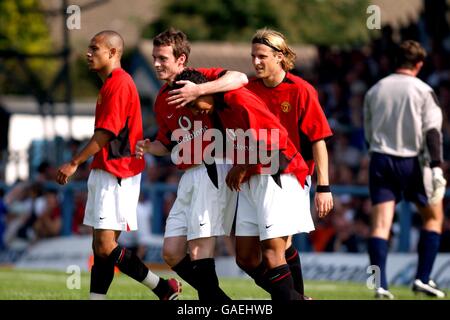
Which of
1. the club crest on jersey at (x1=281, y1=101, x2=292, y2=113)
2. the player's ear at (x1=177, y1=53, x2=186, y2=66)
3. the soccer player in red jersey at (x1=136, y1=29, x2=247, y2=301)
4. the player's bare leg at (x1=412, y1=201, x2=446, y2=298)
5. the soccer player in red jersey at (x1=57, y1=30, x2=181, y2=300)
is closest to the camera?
the soccer player in red jersey at (x1=136, y1=29, x2=247, y2=301)

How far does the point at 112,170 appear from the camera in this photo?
9.72m

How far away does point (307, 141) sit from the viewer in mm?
9555

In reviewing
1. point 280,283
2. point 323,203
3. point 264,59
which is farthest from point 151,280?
point 264,59

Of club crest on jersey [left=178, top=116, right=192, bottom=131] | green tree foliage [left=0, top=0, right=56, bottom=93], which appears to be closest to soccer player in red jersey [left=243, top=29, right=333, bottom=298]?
club crest on jersey [left=178, top=116, right=192, bottom=131]

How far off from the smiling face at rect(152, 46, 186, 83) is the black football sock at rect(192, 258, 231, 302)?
135cm

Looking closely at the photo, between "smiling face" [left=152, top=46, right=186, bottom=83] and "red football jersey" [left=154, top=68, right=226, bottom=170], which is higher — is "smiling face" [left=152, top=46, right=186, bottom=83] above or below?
above

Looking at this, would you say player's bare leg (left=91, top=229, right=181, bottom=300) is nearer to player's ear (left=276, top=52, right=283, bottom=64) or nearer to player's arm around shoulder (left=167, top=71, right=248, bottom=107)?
player's arm around shoulder (left=167, top=71, right=248, bottom=107)

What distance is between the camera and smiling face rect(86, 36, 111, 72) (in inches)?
383

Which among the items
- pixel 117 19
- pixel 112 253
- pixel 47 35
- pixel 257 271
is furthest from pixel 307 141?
pixel 117 19

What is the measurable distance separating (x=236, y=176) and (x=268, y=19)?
3773cm

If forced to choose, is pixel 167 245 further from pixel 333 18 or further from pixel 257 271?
pixel 333 18

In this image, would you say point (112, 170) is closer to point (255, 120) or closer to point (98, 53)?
point (98, 53)

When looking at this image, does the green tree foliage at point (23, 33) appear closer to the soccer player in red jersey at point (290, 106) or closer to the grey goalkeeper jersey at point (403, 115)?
the grey goalkeeper jersey at point (403, 115)
